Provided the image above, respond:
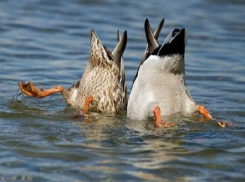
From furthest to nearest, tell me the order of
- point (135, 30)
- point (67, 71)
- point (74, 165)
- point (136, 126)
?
point (135, 30) → point (67, 71) → point (136, 126) → point (74, 165)

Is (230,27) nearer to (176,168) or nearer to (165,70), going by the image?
(165,70)

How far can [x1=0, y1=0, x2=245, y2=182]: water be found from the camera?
Result: 20.4ft

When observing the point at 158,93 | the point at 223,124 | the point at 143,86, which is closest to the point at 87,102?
the point at 143,86

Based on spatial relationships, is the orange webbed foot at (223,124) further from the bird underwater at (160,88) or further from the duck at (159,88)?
the duck at (159,88)

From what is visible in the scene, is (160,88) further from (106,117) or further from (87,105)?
(87,105)

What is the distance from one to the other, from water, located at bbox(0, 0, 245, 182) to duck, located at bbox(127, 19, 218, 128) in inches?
5.7

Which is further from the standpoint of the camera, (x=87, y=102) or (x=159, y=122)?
(x=87, y=102)

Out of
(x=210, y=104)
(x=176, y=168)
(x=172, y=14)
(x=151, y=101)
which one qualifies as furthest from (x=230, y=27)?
(x=176, y=168)

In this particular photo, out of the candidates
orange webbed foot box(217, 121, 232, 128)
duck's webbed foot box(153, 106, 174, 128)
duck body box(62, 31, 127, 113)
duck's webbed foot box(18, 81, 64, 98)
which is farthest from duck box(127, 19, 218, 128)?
duck's webbed foot box(18, 81, 64, 98)

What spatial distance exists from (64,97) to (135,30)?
495 cm

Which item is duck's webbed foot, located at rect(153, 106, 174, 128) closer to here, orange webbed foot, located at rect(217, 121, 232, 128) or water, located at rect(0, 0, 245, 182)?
water, located at rect(0, 0, 245, 182)

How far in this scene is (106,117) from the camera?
8.33 metres

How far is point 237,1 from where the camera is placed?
16.0 meters

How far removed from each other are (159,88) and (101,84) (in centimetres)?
102
